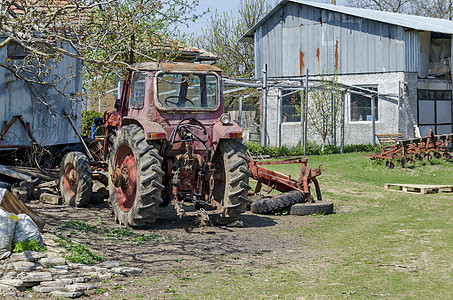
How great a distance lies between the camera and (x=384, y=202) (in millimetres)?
13852

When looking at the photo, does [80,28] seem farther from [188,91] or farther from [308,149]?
[308,149]

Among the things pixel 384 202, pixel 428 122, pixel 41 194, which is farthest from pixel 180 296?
pixel 428 122

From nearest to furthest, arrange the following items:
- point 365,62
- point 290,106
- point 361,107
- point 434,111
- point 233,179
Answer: point 233,179
point 365,62
point 361,107
point 434,111
point 290,106

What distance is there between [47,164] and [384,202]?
26.3 feet

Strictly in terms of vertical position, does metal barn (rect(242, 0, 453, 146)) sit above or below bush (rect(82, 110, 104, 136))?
above

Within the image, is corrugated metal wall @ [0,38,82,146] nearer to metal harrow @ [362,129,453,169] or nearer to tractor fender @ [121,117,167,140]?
tractor fender @ [121,117,167,140]

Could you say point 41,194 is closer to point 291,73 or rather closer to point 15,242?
point 15,242

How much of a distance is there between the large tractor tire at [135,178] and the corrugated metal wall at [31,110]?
380 cm

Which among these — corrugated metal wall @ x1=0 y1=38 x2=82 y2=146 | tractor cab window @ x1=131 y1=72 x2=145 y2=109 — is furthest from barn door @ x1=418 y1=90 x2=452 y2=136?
tractor cab window @ x1=131 y1=72 x2=145 y2=109

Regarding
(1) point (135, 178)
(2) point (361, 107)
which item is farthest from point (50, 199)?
(2) point (361, 107)

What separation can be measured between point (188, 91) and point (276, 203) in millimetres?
2764

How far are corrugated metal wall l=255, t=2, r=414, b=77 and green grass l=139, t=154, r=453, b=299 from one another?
1472cm

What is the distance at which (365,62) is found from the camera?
2800cm

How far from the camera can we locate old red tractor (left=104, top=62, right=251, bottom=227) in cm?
984
